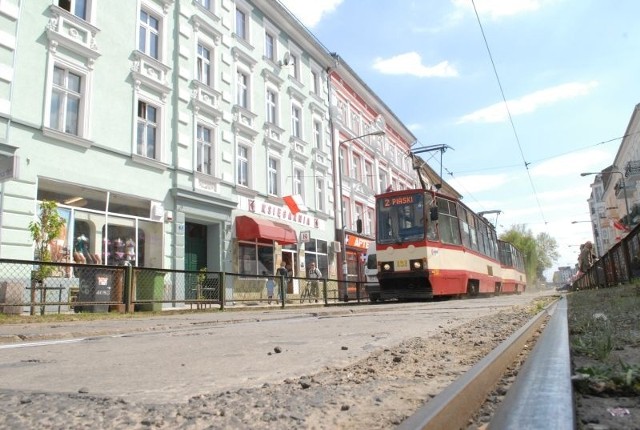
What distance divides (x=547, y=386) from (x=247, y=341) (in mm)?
3288

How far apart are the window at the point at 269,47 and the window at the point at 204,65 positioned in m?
4.25

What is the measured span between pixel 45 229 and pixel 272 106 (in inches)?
535

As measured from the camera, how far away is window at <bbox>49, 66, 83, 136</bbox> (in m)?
13.8

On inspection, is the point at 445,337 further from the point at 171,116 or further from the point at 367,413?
the point at 171,116

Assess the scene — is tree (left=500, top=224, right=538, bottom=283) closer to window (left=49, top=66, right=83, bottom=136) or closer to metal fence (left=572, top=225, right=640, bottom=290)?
metal fence (left=572, top=225, right=640, bottom=290)

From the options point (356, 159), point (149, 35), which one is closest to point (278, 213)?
point (149, 35)

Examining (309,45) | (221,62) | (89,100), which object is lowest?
(89,100)

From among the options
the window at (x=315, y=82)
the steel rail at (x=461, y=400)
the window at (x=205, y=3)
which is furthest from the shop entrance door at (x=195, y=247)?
the steel rail at (x=461, y=400)

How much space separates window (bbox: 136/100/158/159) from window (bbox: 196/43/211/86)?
3.02 m

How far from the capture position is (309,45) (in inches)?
1079

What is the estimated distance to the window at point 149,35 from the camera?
1695cm

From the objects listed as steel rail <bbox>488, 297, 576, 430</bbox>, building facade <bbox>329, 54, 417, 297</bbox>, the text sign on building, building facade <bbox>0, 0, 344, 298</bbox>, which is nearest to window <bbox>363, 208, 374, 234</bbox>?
building facade <bbox>329, 54, 417, 297</bbox>

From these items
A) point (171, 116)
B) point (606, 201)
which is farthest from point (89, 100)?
point (606, 201)

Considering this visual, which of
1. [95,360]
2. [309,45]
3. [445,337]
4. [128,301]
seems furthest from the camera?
[309,45]
